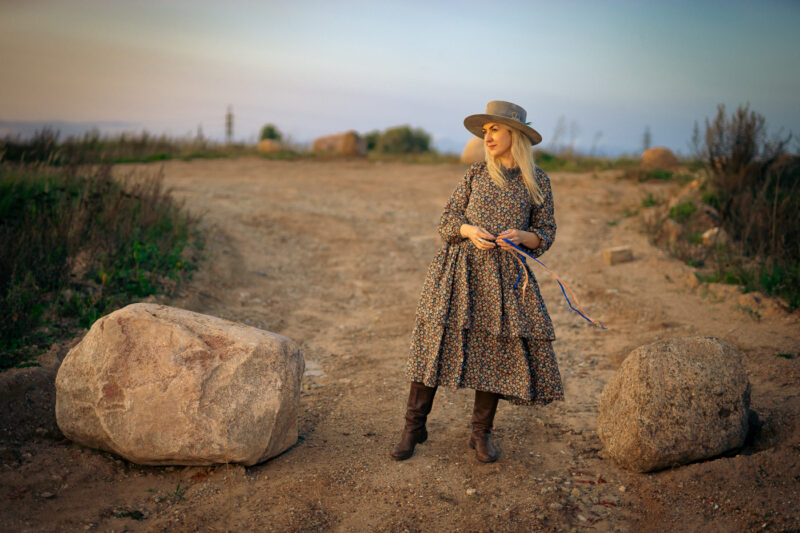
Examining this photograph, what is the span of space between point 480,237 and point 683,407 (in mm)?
1537

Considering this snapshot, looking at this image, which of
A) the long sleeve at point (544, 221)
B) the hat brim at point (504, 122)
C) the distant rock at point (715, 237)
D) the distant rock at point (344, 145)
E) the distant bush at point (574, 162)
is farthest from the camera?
the distant rock at point (344, 145)

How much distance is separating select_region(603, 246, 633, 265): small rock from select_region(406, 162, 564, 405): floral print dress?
496cm

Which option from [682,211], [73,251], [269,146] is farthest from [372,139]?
[73,251]

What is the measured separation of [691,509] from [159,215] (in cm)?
672

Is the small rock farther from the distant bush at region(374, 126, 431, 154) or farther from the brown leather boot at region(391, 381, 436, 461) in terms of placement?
the distant bush at region(374, 126, 431, 154)

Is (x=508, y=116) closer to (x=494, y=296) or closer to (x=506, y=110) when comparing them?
(x=506, y=110)

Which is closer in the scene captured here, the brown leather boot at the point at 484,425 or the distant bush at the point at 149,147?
the brown leather boot at the point at 484,425

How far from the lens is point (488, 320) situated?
3.51 metres

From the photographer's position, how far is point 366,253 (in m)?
8.70

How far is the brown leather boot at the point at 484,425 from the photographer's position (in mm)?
3693

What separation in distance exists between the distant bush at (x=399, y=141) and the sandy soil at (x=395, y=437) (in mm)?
15144

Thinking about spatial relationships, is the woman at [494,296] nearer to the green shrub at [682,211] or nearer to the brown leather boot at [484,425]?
the brown leather boot at [484,425]

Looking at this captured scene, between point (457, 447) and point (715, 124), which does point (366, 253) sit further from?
point (715, 124)

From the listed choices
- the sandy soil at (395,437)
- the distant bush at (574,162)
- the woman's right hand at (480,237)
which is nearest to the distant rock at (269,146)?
the distant bush at (574,162)
